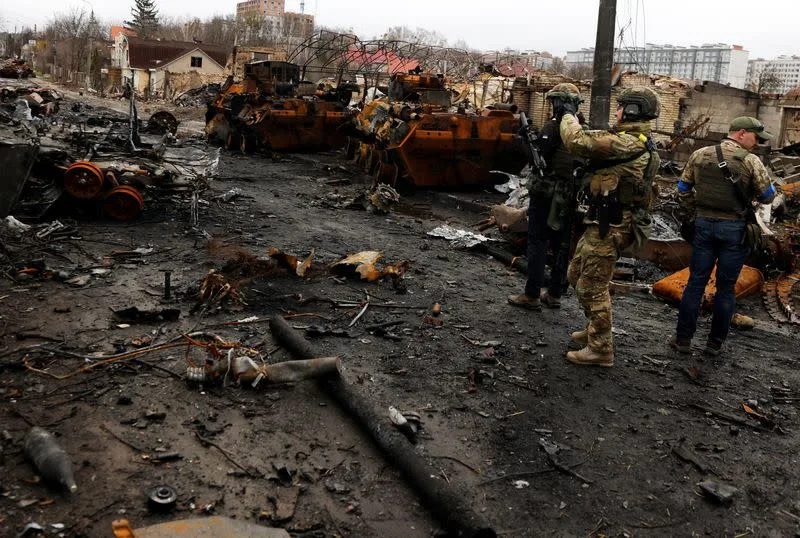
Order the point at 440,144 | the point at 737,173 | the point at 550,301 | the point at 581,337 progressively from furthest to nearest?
1. the point at 440,144
2. the point at 550,301
3. the point at 581,337
4. the point at 737,173

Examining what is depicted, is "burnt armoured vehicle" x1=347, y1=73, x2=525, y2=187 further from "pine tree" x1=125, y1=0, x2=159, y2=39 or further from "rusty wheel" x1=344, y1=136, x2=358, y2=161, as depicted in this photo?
"pine tree" x1=125, y1=0, x2=159, y2=39

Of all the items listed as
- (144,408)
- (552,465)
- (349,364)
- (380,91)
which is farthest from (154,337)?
(380,91)

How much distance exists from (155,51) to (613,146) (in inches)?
2086

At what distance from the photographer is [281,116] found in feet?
53.0

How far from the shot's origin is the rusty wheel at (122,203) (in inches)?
332

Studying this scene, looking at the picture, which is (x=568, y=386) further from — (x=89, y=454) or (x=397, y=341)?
(x=89, y=454)

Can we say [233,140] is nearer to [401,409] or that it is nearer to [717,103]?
[401,409]

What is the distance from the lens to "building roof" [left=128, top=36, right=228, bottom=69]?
164 ft

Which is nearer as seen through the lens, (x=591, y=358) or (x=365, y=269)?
(x=591, y=358)

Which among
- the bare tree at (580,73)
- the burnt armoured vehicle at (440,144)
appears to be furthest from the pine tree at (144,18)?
the burnt armoured vehicle at (440,144)

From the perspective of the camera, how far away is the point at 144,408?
3865 millimetres

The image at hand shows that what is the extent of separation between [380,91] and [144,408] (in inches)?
612

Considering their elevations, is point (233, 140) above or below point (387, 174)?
above

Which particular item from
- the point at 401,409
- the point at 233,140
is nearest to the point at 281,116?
the point at 233,140
